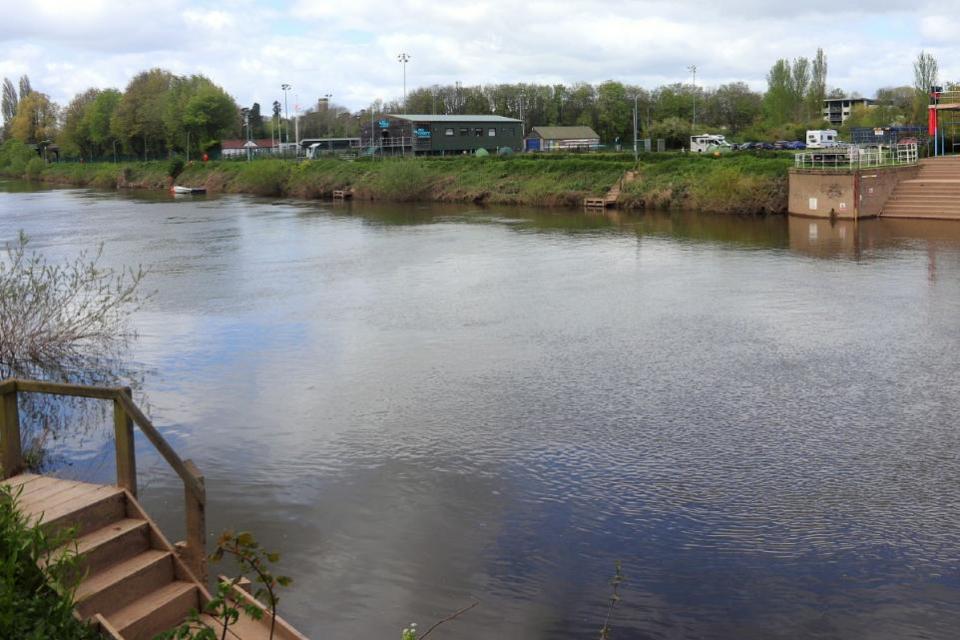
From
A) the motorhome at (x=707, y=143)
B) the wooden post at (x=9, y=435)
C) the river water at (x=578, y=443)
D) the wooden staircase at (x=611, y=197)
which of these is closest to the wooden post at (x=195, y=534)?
the wooden post at (x=9, y=435)

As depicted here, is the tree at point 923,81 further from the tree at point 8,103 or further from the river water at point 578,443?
the tree at point 8,103

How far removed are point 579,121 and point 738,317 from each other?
99271 millimetres

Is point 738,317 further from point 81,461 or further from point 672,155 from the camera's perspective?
point 672,155

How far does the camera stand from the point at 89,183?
373 feet

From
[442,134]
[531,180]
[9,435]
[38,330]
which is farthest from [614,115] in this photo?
[9,435]

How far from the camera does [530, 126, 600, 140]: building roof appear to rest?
4149 inches

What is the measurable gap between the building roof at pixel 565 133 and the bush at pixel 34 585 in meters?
100

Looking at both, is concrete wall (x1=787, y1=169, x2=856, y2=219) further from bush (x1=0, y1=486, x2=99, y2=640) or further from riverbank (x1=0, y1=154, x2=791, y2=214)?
bush (x1=0, y1=486, x2=99, y2=640)

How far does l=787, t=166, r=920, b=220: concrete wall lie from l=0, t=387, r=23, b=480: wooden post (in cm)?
4324

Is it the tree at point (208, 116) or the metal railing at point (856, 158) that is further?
the tree at point (208, 116)

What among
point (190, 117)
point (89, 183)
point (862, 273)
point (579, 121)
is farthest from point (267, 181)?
point (862, 273)

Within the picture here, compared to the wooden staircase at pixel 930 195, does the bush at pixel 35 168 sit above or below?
above

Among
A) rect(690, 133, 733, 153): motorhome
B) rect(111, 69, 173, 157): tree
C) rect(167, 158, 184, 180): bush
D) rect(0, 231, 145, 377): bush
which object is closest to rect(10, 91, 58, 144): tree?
rect(111, 69, 173, 157): tree

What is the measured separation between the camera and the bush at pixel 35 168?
128 metres
